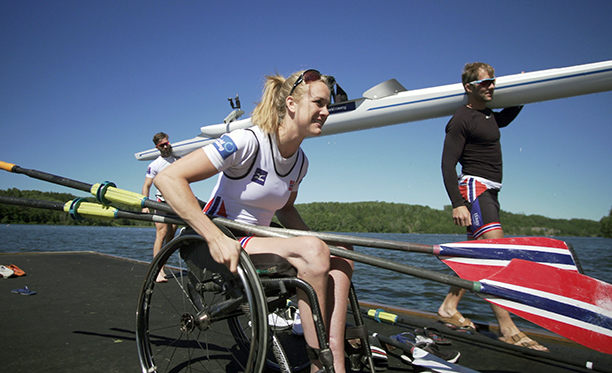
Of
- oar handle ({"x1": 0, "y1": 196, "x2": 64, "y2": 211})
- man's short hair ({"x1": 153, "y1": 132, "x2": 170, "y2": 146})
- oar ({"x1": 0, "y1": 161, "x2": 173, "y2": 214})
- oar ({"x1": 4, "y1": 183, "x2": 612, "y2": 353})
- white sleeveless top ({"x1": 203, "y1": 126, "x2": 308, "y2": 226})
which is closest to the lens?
oar ({"x1": 4, "y1": 183, "x2": 612, "y2": 353})

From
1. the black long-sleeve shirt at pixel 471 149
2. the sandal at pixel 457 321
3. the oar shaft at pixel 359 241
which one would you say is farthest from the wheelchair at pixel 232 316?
the black long-sleeve shirt at pixel 471 149

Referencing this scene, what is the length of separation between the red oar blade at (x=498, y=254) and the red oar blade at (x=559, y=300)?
146 mm

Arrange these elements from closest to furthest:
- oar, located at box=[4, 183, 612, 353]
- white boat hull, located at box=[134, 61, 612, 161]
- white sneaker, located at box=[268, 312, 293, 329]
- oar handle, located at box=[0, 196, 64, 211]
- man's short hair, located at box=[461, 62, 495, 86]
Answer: oar, located at box=[4, 183, 612, 353] → oar handle, located at box=[0, 196, 64, 211] → white sneaker, located at box=[268, 312, 293, 329] → man's short hair, located at box=[461, 62, 495, 86] → white boat hull, located at box=[134, 61, 612, 161]

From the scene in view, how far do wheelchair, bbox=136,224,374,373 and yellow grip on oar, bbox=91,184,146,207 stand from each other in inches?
13.0

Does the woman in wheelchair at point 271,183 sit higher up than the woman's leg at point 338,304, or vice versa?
the woman in wheelchair at point 271,183

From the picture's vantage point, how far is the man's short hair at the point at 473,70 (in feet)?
9.18

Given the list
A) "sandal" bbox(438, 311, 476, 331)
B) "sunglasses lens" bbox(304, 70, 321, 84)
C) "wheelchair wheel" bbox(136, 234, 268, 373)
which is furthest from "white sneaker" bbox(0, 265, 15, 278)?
"sandal" bbox(438, 311, 476, 331)

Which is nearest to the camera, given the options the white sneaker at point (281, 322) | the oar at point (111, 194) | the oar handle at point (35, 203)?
the oar at point (111, 194)

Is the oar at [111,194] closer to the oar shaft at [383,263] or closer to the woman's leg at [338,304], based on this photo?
the oar shaft at [383,263]

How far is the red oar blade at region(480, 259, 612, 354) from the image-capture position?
4.49 ft

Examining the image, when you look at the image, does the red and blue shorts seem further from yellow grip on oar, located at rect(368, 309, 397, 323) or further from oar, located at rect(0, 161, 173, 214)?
oar, located at rect(0, 161, 173, 214)

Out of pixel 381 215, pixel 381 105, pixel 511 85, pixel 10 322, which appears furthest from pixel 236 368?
pixel 381 215

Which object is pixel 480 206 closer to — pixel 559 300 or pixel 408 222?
pixel 559 300

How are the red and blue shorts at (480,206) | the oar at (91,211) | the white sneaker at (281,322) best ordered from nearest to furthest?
the oar at (91,211)
the white sneaker at (281,322)
the red and blue shorts at (480,206)
